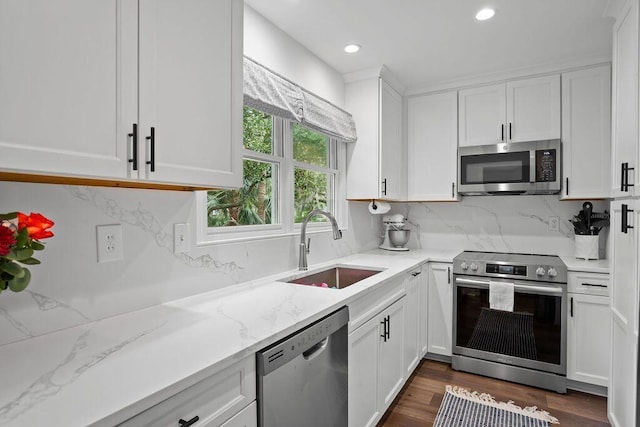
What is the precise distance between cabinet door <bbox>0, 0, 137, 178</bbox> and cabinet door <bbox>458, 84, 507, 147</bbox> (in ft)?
8.96

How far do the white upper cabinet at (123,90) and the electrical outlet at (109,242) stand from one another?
1.15ft

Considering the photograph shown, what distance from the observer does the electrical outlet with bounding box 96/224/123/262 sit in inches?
50.5

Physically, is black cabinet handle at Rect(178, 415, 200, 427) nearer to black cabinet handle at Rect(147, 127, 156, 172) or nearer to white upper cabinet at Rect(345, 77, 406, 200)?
black cabinet handle at Rect(147, 127, 156, 172)

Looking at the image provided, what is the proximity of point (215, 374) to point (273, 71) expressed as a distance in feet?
5.40

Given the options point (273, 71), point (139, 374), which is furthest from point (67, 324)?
point (273, 71)

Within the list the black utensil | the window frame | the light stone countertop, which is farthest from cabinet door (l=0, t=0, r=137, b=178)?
the black utensil

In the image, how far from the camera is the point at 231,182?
141cm

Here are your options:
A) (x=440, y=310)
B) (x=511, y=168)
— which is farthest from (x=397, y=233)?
(x=511, y=168)

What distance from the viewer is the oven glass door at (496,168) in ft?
9.36

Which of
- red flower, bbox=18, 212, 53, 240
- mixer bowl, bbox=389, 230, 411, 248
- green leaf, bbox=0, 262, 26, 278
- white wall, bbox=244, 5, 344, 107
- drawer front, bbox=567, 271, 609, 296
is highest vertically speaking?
white wall, bbox=244, 5, 344, 107

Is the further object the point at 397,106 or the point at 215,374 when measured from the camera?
the point at 397,106

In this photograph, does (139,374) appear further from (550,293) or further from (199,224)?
(550,293)

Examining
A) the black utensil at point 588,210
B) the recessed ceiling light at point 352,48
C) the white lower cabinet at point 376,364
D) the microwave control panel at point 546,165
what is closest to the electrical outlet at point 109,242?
the white lower cabinet at point 376,364

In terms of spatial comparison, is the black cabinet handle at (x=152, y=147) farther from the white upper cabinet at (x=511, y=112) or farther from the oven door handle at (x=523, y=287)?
the white upper cabinet at (x=511, y=112)
